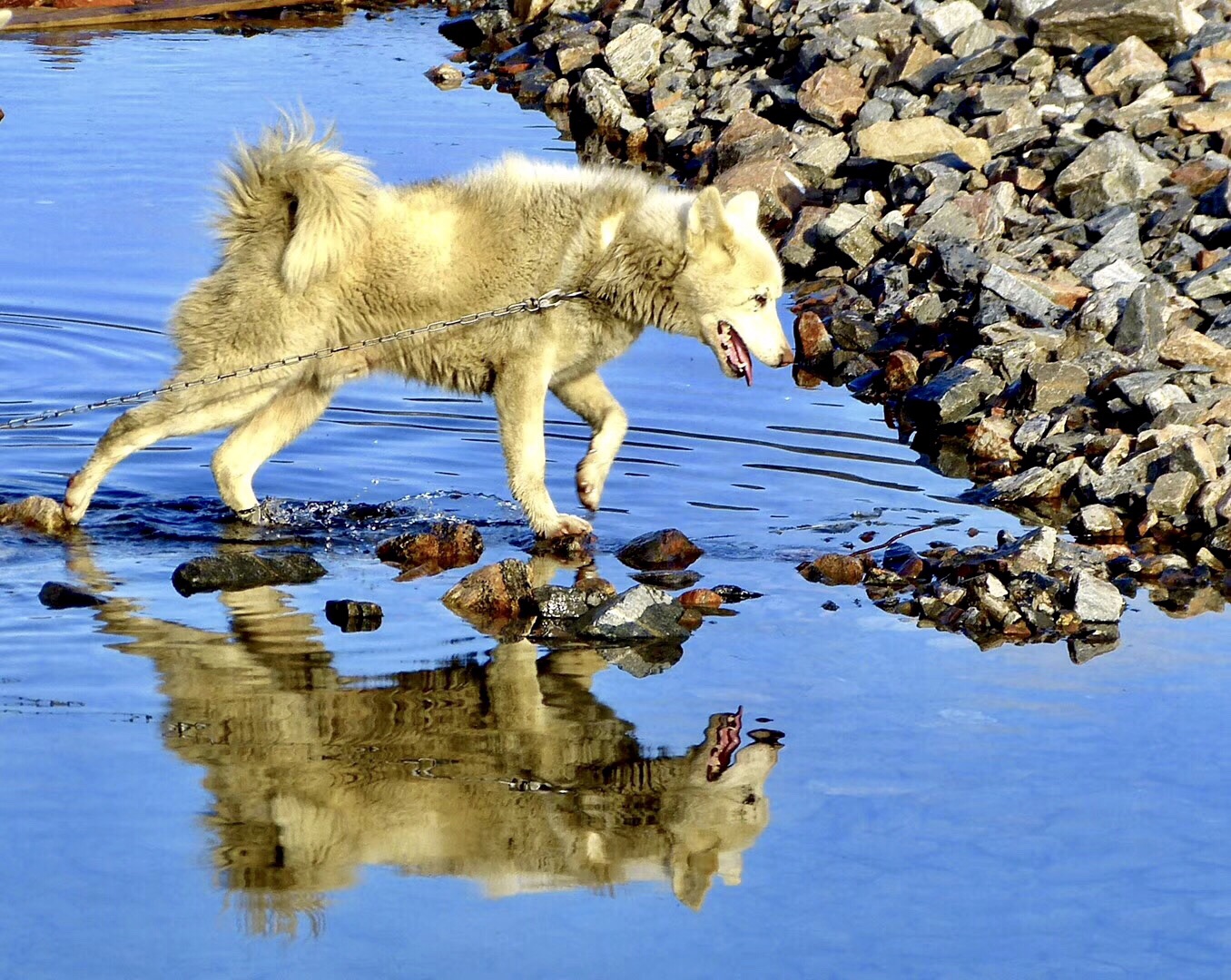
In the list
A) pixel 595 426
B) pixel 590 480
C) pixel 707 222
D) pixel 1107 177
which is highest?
pixel 707 222

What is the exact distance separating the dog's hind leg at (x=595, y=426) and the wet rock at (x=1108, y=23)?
721 cm

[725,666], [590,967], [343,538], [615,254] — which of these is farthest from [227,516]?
[590,967]

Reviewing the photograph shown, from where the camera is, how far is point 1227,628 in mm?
7172

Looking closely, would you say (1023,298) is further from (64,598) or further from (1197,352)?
(64,598)

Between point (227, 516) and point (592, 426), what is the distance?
69.4 inches

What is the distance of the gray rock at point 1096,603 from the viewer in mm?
7082

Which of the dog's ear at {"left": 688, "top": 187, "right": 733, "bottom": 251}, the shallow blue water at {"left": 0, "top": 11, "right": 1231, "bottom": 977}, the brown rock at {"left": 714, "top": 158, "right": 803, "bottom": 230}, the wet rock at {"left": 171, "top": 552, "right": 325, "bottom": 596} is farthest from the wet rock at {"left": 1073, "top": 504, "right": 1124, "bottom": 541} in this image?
the brown rock at {"left": 714, "top": 158, "right": 803, "bottom": 230}

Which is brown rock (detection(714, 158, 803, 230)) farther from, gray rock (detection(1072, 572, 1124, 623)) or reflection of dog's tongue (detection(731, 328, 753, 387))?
gray rock (detection(1072, 572, 1124, 623))

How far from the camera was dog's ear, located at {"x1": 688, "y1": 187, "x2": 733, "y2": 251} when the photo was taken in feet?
26.6

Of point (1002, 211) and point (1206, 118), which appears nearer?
point (1002, 211)

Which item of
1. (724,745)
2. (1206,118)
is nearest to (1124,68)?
(1206,118)

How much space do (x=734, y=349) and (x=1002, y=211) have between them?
445 centimetres

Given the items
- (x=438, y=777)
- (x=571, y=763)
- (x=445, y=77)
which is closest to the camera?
(x=438, y=777)

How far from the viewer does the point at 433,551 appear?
309 inches
